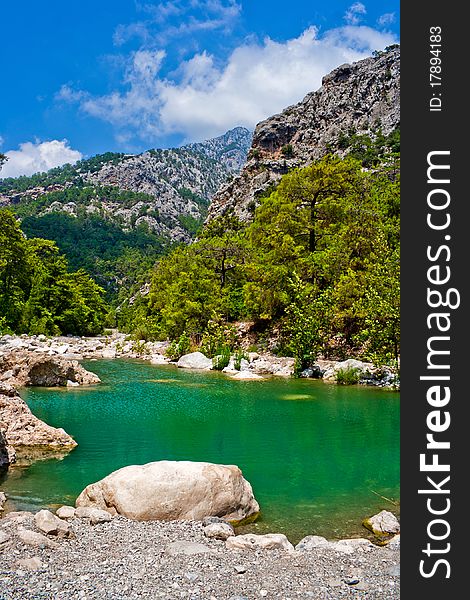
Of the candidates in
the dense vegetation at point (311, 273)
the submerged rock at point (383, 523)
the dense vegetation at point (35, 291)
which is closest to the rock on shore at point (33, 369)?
the dense vegetation at point (311, 273)

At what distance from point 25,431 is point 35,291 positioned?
34.4 metres

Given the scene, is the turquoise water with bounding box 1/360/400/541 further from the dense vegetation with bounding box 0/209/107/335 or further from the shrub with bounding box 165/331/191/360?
the dense vegetation with bounding box 0/209/107/335

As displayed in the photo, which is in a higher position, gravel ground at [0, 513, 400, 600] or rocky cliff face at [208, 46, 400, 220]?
rocky cliff face at [208, 46, 400, 220]

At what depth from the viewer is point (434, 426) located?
4023 mm

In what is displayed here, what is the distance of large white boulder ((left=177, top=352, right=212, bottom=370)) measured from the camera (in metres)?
28.9

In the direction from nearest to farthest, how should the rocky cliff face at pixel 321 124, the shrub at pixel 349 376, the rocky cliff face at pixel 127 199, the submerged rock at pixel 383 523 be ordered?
the submerged rock at pixel 383 523 → the shrub at pixel 349 376 → the rocky cliff face at pixel 321 124 → the rocky cliff face at pixel 127 199

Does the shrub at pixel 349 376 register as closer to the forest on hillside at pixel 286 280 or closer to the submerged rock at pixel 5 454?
the forest on hillside at pixel 286 280

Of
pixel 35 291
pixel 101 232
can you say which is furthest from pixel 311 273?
pixel 101 232

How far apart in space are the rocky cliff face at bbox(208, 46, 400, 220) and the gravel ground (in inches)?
3048

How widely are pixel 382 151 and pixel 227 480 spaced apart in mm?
76141

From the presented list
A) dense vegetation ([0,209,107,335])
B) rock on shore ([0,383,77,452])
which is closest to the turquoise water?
rock on shore ([0,383,77,452])

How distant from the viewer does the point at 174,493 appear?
7.64m

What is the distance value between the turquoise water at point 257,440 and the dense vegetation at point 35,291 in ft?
68.0

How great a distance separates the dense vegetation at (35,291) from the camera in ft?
125
